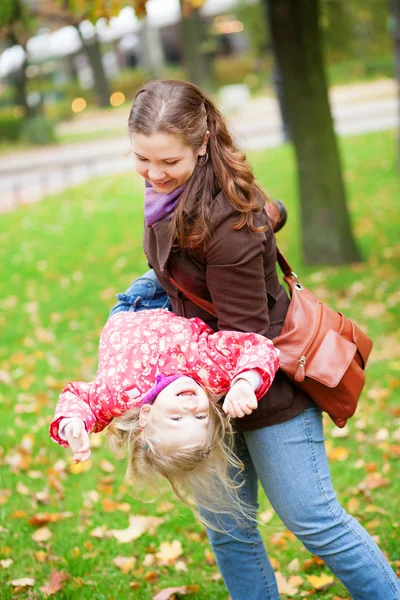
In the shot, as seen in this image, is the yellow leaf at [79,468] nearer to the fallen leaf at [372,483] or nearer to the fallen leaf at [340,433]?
the fallen leaf at [340,433]

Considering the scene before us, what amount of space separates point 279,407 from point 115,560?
1688mm

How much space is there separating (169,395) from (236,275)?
1.38ft

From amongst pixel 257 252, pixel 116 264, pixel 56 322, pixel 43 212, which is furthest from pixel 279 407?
pixel 43 212

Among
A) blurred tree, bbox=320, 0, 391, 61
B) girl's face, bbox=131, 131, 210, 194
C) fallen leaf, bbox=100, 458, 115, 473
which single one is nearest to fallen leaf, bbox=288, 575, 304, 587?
fallen leaf, bbox=100, 458, 115, 473

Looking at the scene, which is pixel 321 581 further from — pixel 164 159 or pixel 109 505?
pixel 164 159

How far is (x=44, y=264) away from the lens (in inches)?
403

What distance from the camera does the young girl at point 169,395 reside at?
2393 millimetres

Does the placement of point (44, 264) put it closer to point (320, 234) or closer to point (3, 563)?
point (320, 234)

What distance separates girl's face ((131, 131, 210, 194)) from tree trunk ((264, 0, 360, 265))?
5434 millimetres

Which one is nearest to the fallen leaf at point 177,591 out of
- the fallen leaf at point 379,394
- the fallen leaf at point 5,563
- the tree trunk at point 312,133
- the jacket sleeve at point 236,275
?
the fallen leaf at point 5,563

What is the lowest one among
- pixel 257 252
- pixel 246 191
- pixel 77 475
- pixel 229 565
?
pixel 77 475

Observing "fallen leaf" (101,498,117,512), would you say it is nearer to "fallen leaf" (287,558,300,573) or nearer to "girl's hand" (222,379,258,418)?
"fallen leaf" (287,558,300,573)

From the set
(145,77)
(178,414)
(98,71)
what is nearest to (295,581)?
(178,414)

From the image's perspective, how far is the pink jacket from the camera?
242 cm
